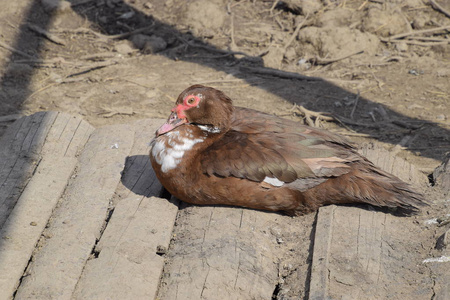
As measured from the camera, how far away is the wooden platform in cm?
303

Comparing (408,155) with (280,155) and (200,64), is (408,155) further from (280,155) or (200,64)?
(200,64)

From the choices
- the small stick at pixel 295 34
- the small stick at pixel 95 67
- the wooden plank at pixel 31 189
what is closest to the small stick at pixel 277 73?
the small stick at pixel 295 34

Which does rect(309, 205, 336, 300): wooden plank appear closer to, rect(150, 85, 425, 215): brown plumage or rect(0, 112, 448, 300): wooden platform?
rect(0, 112, 448, 300): wooden platform

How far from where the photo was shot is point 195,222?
11.9 ft

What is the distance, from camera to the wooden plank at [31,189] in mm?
3213

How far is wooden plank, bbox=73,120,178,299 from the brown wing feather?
0.47 meters

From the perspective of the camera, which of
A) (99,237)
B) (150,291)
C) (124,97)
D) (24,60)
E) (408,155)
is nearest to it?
(150,291)

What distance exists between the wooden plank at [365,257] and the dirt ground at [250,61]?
6.41 feet

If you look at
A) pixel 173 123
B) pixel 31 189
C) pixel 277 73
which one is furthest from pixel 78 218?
pixel 277 73

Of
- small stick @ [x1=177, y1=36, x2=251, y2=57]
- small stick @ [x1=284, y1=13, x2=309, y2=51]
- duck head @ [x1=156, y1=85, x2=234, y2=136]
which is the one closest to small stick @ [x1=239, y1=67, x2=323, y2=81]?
small stick @ [x1=177, y1=36, x2=251, y2=57]

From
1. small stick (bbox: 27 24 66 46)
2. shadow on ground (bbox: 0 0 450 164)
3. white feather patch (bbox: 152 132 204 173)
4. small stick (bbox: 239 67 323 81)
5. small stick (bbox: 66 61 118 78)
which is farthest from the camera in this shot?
small stick (bbox: 27 24 66 46)

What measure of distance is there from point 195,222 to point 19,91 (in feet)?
13.4

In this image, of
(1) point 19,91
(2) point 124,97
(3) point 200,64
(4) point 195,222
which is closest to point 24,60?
(1) point 19,91

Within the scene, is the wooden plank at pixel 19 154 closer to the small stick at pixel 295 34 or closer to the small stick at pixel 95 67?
the small stick at pixel 95 67
